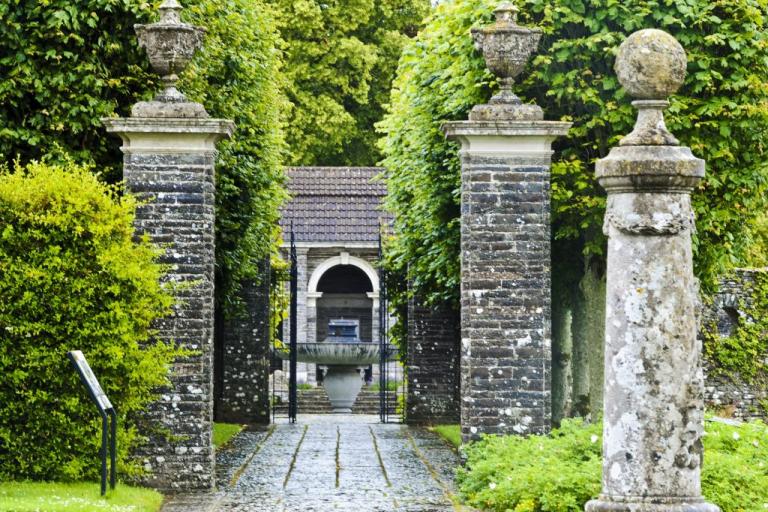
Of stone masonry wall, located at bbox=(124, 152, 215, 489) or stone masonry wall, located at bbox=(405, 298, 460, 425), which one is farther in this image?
stone masonry wall, located at bbox=(405, 298, 460, 425)

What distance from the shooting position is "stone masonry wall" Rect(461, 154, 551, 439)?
41.4ft

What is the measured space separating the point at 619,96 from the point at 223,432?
7.65 meters

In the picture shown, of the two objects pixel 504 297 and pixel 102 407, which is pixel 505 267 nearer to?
pixel 504 297

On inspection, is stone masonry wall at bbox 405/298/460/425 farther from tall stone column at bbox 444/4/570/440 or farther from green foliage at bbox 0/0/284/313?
tall stone column at bbox 444/4/570/440

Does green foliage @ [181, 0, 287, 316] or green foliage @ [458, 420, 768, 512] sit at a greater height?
green foliage @ [181, 0, 287, 316]

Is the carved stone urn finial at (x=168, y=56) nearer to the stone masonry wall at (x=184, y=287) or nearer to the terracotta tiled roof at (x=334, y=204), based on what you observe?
the stone masonry wall at (x=184, y=287)

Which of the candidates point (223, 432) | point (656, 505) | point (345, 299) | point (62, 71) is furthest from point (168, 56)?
point (345, 299)

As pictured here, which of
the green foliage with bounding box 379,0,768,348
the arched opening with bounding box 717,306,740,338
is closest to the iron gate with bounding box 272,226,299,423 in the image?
the green foliage with bounding box 379,0,768,348

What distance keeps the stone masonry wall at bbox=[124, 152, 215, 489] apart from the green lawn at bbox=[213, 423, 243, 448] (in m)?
4.43

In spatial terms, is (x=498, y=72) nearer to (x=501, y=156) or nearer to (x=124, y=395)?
(x=501, y=156)

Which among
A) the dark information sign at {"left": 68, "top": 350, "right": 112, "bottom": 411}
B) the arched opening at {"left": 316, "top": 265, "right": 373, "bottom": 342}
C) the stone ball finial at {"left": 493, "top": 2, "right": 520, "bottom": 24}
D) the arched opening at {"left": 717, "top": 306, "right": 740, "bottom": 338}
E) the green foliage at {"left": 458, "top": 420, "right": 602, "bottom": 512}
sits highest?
the stone ball finial at {"left": 493, "top": 2, "right": 520, "bottom": 24}

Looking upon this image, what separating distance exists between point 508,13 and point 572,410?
6151mm

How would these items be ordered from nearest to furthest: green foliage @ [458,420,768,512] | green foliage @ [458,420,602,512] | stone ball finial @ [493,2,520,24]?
1. green foliage @ [458,420,768,512]
2. green foliage @ [458,420,602,512]
3. stone ball finial @ [493,2,520,24]

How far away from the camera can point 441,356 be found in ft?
68.8
